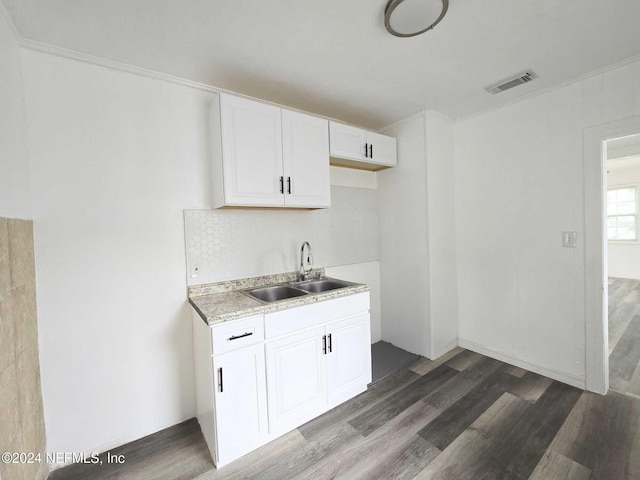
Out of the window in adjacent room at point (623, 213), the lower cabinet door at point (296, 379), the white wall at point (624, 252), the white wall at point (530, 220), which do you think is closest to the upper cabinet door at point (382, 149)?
the white wall at point (530, 220)

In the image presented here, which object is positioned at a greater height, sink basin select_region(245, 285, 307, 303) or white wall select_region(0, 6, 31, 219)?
white wall select_region(0, 6, 31, 219)

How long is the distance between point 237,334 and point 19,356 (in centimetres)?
97

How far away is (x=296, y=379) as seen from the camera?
1.84 metres

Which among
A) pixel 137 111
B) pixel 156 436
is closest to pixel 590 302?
pixel 156 436

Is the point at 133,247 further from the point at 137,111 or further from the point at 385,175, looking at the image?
the point at 385,175

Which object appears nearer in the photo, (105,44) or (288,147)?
(105,44)

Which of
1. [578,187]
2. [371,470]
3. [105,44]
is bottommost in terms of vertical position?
[371,470]

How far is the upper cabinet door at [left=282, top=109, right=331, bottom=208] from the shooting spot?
205 cm

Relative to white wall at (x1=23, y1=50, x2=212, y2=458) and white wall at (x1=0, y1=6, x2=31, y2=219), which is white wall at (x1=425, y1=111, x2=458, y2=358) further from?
white wall at (x1=0, y1=6, x2=31, y2=219)

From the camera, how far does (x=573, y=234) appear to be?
85.4 inches

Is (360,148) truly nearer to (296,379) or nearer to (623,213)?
(296,379)

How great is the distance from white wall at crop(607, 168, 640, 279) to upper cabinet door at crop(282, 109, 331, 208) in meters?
7.05

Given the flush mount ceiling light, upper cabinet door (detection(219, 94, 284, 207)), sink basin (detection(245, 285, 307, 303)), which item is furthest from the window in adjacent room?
upper cabinet door (detection(219, 94, 284, 207))

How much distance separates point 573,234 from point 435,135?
144 cm
